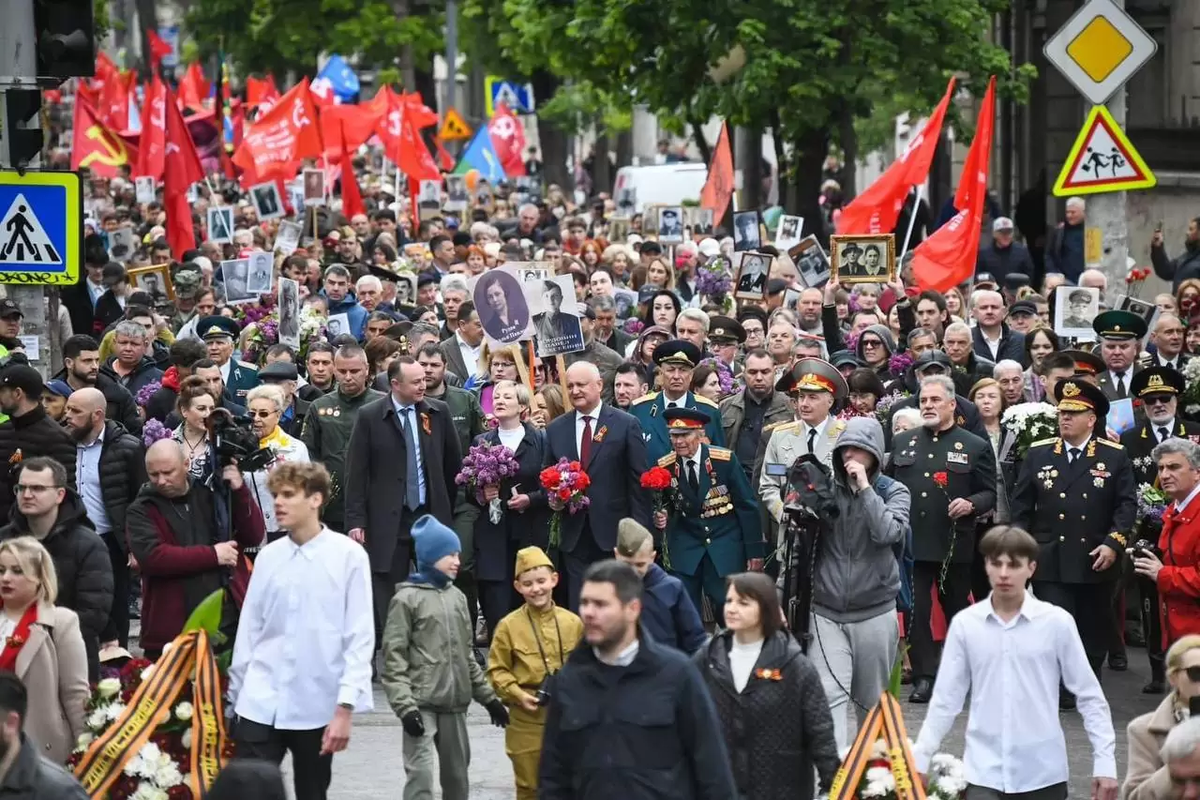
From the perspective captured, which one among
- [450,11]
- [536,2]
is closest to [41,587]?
[536,2]

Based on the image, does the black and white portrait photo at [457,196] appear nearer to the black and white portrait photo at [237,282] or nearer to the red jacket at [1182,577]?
the black and white portrait photo at [237,282]

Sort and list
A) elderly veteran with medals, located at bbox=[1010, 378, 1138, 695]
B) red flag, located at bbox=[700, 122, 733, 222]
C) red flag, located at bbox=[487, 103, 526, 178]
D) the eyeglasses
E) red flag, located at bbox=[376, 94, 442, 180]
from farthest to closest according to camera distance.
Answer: red flag, located at bbox=[487, 103, 526, 178] < red flag, located at bbox=[376, 94, 442, 180] < red flag, located at bbox=[700, 122, 733, 222] < elderly veteran with medals, located at bbox=[1010, 378, 1138, 695] < the eyeglasses

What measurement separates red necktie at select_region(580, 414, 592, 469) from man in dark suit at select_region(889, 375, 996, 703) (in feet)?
5.83

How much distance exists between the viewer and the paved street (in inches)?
444

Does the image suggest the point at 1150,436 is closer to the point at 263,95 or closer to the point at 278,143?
the point at 278,143

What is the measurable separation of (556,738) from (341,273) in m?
12.5

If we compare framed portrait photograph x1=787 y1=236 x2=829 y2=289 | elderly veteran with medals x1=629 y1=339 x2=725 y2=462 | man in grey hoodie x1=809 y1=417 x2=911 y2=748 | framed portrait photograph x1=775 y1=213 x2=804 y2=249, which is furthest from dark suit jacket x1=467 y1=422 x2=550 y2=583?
framed portrait photograph x1=775 y1=213 x2=804 y2=249

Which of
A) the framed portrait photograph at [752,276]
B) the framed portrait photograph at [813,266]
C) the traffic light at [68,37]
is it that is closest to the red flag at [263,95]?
the framed portrait photograph at [813,266]

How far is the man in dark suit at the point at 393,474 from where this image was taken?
1327 cm

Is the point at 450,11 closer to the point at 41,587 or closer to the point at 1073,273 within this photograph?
the point at 1073,273

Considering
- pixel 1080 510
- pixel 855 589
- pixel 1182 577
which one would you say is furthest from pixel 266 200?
pixel 855 589

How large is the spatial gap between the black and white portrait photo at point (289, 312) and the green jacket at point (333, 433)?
3.40m

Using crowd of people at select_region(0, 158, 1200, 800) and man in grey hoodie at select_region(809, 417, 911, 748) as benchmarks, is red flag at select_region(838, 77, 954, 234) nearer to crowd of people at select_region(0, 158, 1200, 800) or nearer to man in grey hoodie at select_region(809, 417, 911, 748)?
crowd of people at select_region(0, 158, 1200, 800)

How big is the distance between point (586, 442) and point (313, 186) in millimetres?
15728
